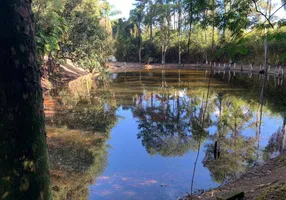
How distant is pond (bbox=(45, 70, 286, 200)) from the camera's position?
6031mm

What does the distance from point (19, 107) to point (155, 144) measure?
7237 mm

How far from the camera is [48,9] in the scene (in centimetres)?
1766

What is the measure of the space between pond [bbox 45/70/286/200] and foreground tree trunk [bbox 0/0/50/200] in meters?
1.39

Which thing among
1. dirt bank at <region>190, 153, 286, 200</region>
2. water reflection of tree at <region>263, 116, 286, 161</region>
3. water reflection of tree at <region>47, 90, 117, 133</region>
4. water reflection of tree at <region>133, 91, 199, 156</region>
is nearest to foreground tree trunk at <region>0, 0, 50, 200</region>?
dirt bank at <region>190, 153, 286, 200</region>

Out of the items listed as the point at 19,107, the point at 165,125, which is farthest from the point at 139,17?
the point at 19,107

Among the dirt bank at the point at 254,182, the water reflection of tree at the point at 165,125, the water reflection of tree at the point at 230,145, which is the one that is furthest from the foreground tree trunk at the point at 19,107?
the water reflection of tree at the point at 165,125

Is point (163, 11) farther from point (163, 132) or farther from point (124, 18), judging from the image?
point (163, 132)

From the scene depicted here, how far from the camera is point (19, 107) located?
5.49 feet

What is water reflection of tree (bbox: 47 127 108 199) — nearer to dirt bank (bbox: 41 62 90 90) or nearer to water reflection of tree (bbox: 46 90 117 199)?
water reflection of tree (bbox: 46 90 117 199)

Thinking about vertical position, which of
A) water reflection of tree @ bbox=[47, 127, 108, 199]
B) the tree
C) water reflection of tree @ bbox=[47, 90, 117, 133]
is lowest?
water reflection of tree @ bbox=[47, 127, 108, 199]

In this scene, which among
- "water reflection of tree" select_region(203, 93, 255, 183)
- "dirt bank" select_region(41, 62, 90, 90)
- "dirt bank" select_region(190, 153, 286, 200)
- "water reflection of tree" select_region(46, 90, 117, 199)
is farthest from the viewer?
"dirt bank" select_region(41, 62, 90, 90)

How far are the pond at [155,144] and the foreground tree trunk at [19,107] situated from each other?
1.39 metres

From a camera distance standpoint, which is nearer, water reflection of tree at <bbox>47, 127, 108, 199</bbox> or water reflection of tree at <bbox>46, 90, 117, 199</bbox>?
water reflection of tree at <bbox>47, 127, 108, 199</bbox>

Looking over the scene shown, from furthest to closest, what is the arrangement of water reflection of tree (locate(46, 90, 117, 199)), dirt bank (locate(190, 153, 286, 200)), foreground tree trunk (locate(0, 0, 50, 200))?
1. water reflection of tree (locate(46, 90, 117, 199))
2. dirt bank (locate(190, 153, 286, 200))
3. foreground tree trunk (locate(0, 0, 50, 200))
